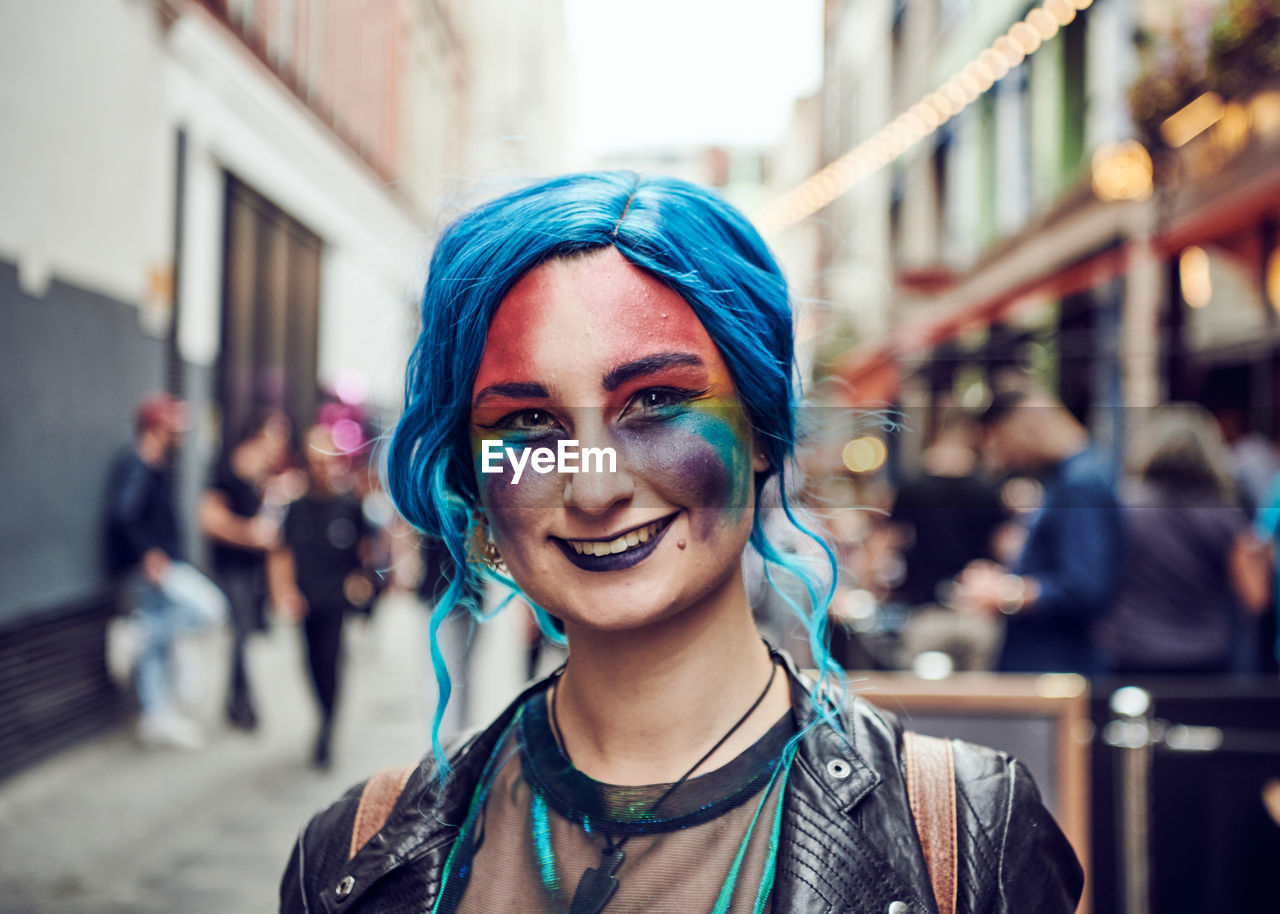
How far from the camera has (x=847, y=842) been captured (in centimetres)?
90

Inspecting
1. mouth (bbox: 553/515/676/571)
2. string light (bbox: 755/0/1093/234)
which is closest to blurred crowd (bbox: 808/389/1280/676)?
string light (bbox: 755/0/1093/234)

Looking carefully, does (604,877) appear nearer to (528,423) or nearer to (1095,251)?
(528,423)

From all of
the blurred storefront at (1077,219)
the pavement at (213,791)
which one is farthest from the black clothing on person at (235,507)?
the blurred storefront at (1077,219)

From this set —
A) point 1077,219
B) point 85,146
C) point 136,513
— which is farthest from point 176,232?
point 1077,219

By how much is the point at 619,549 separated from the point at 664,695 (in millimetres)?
171

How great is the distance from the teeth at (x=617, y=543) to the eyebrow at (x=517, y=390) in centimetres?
13

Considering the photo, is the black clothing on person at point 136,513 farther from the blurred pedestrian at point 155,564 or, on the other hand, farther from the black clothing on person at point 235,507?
the black clothing on person at point 235,507

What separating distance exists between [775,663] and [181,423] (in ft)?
12.0

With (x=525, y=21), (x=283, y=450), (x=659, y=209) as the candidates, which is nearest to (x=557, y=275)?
(x=659, y=209)

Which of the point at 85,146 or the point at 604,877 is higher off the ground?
the point at 85,146

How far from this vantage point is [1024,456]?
3303 mm

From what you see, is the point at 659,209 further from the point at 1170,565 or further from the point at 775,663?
the point at 1170,565

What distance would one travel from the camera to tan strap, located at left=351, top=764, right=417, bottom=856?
1.05 m

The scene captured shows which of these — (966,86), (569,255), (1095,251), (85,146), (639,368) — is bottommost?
(639,368)
